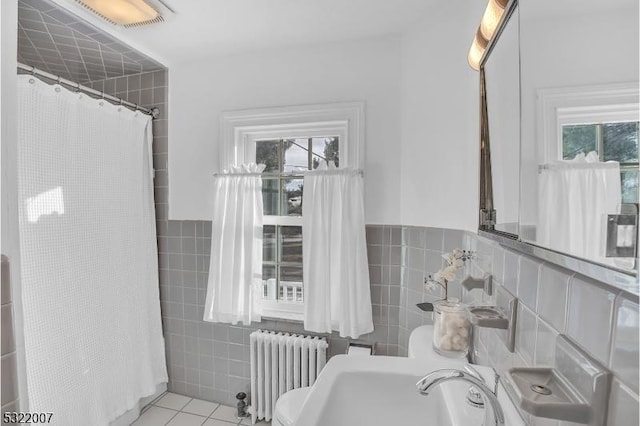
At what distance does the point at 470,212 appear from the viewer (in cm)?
125

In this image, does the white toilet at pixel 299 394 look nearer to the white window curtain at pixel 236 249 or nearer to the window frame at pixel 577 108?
the white window curtain at pixel 236 249

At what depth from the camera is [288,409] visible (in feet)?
4.56

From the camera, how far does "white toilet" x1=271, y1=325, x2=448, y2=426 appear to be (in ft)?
3.97

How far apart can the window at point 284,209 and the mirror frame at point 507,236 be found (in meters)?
0.98

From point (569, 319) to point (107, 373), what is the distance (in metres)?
2.14

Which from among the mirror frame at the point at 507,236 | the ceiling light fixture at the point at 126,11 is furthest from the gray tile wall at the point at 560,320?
the ceiling light fixture at the point at 126,11

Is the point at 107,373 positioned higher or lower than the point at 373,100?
lower

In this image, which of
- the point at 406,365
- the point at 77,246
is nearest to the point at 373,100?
the point at 406,365

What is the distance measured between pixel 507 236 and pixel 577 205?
348mm

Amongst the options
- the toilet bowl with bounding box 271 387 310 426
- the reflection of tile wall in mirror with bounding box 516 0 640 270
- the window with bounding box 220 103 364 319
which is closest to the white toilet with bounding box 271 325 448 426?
the toilet bowl with bounding box 271 387 310 426

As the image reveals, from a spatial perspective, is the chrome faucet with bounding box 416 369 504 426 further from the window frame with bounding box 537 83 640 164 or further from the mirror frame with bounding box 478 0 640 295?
the window frame with bounding box 537 83 640 164

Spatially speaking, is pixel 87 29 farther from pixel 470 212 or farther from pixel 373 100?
pixel 470 212

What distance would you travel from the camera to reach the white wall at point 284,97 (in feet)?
5.73

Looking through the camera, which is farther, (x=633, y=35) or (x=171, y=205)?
(x=171, y=205)
